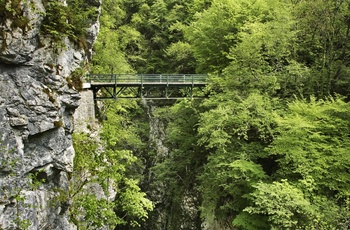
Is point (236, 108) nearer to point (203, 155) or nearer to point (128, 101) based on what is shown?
point (203, 155)

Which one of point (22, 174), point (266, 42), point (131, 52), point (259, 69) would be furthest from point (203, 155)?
point (131, 52)

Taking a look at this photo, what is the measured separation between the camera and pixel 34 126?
9.45 meters

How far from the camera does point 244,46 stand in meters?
17.0

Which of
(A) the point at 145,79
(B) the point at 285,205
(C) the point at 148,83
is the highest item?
(A) the point at 145,79

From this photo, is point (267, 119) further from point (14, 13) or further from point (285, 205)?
point (14, 13)

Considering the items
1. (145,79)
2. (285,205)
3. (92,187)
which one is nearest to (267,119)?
(285,205)

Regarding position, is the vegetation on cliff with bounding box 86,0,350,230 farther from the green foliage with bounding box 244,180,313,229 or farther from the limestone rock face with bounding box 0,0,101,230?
the limestone rock face with bounding box 0,0,101,230

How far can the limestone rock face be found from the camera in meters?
8.35

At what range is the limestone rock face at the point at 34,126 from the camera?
27.4ft

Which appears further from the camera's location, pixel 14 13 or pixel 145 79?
pixel 145 79

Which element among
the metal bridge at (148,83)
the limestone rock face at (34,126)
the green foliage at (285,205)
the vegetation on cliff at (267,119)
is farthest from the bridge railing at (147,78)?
the green foliage at (285,205)

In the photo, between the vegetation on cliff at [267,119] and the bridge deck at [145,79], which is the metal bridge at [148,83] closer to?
the bridge deck at [145,79]

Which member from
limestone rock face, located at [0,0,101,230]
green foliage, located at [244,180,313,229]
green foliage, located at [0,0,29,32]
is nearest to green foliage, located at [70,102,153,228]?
limestone rock face, located at [0,0,101,230]

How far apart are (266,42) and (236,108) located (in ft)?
14.0
